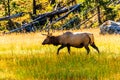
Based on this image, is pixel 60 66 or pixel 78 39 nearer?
pixel 60 66

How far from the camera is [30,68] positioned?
10.4 meters

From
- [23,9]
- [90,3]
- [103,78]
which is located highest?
[103,78]

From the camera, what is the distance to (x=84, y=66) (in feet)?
34.8

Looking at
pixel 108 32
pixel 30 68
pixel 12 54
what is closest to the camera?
pixel 30 68

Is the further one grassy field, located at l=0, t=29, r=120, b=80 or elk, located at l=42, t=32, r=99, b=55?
elk, located at l=42, t=32, r=99, b=55

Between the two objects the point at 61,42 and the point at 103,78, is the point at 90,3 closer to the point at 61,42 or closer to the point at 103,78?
the point at 61,42

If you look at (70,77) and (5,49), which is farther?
(5,49)

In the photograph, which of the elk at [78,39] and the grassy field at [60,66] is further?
the elk at [78,39]

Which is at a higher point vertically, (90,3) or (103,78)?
(103,78)

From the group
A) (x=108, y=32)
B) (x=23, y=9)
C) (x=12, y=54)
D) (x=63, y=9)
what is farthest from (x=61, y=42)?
(x=23, y=9)

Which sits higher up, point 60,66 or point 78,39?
point 78,39

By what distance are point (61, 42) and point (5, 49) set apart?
3.33 metres

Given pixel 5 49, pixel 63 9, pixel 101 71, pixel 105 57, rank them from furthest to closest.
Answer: pixel 63 9
pixel 5 49
pixel 105 57
pixel 101 71

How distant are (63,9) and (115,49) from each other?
29.3 meters
